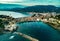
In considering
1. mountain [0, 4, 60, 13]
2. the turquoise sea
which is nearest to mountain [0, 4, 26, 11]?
mountain [0, 4, 60, 13]

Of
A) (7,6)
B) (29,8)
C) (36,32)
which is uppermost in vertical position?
(7,6)

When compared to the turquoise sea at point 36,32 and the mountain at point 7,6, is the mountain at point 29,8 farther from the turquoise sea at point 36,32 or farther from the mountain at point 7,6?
the turquoise sea at point 36,32

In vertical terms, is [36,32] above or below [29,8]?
below

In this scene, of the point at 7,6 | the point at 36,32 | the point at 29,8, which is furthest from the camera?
the point at 29,8

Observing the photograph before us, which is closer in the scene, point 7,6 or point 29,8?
point 7,6

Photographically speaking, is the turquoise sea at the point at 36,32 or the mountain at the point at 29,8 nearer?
the turquoise sea at the point at 36,32

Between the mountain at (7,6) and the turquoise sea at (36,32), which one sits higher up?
the mountain at (7,6)

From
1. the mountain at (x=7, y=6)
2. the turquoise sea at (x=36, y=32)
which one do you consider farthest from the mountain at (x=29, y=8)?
the turquoise sea at (x=36, y=32)

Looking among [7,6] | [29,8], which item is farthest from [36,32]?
[7,6]

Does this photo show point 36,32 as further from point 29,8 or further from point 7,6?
point 7,6

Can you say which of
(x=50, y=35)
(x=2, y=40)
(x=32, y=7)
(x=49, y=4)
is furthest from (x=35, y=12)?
(x=2, y=40)

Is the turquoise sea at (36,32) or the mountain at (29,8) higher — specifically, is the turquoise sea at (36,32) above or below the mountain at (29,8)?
below

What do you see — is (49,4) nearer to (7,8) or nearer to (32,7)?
(32,7)
